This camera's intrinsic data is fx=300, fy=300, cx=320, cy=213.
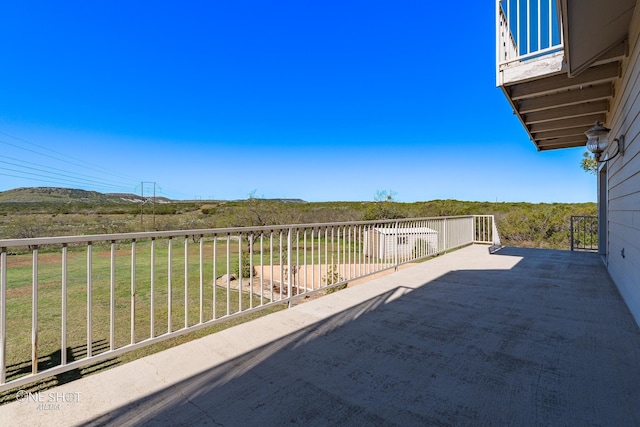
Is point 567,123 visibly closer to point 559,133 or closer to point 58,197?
point 559,133

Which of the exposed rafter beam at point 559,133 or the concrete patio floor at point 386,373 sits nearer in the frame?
the concrete patio floor at point 386,373

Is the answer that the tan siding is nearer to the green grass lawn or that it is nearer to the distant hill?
the green grass lawn

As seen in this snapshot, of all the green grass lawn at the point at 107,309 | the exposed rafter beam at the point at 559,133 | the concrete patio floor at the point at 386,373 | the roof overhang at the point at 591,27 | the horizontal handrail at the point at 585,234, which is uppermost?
the exposed rafter beam at the point at 559,133

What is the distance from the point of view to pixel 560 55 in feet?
10.9

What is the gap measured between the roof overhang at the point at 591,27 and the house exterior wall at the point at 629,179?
4.1 inches

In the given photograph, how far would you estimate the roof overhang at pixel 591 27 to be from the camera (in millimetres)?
2186

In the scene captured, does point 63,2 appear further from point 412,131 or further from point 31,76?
point 412,131

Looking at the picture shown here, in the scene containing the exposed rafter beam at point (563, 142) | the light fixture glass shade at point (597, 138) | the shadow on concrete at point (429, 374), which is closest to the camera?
the shadow on concrete at point (429, 374)

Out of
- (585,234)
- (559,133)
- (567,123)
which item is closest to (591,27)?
(567,123)

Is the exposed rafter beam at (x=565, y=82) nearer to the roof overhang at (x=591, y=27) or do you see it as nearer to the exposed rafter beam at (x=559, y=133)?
the roof overhang at (x=591, y=27)

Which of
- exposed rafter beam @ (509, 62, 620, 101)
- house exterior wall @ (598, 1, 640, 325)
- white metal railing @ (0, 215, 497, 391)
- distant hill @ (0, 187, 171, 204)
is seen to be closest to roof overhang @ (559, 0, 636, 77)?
house exterior wall @ (598, 1, 640, 325)

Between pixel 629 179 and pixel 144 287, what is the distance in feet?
21.2

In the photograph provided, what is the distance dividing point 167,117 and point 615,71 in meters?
17.5

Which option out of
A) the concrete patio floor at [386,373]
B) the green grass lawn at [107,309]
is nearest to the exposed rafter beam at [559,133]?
the concrete patio floor at [386,373]
